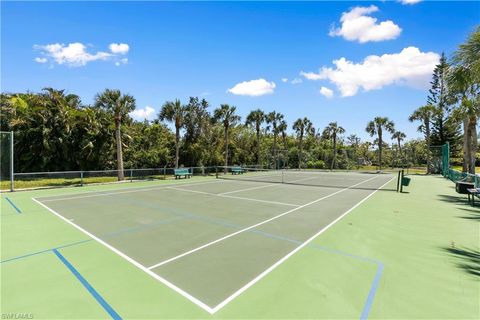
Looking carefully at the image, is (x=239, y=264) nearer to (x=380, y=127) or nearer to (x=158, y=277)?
(x=158, y=277)

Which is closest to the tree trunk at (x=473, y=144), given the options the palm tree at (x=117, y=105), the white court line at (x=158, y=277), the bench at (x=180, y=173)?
the white court line at (x=158, y=277)

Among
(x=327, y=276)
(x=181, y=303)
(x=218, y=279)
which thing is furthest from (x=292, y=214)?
(x=181, y=303)

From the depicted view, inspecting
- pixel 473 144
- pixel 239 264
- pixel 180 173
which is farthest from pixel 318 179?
pixel 239 264

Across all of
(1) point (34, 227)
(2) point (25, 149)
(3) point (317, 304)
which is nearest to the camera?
(3) point (317, 304)

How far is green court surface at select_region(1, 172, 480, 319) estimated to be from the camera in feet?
12.9

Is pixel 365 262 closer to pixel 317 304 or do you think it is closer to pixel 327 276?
pixel 327 276

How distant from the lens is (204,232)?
7.67 meters

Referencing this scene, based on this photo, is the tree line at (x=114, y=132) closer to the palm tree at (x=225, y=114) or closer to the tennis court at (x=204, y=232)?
the palm tree at (x=225, y=114)

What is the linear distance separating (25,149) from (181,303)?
2631 centimetres

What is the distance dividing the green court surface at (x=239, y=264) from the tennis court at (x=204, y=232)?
0.04 metres

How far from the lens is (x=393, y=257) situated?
5.86 m

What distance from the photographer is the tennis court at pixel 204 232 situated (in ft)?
15.9

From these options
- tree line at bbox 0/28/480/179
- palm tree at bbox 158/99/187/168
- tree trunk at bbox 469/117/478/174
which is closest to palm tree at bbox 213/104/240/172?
tree line at bbox 0/28/480/179

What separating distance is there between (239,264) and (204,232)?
248 cm
